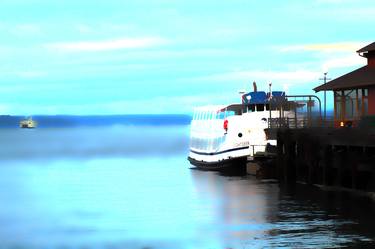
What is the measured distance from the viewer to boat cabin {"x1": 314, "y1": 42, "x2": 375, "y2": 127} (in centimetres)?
4912

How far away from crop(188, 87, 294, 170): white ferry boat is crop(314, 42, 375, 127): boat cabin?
4541 mm

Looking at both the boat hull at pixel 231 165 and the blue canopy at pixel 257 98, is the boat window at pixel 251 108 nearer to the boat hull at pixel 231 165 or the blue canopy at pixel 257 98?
the blue canopy at pixel 257 98

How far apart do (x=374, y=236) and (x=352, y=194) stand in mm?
12342

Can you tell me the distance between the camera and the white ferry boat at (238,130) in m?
55.9

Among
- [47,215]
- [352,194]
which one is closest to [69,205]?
[47,215]

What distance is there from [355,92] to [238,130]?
9.13m

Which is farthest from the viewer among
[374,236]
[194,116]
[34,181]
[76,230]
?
[194,116]

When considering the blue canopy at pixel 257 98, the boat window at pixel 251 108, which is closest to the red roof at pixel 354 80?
the blue canopy at pixel 257 98

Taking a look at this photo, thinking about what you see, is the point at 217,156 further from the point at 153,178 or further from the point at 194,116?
the point at 194,116

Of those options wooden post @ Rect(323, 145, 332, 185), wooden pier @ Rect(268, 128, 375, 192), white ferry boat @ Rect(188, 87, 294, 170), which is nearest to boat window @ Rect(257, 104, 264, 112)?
white ferry boat @ Rect(188, 87, 294, 170)

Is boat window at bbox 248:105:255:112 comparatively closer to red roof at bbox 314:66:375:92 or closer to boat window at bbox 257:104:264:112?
boat window at bbox 257:104:264:112

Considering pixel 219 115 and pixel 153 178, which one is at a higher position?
pixel 219 115

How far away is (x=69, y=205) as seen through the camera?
125ft

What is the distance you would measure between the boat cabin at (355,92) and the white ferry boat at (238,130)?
14.9ft
